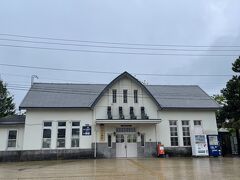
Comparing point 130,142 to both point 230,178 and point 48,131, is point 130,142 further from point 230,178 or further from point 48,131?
point 230,178

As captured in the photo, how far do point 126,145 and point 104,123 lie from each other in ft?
9.14

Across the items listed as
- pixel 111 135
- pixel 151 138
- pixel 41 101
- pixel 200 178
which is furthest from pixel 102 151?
pixel 200 178

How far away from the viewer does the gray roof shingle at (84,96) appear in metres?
20.6

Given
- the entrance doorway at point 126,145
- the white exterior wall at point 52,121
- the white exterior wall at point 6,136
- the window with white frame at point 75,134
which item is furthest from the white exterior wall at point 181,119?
the white exterior wall at point 6,136

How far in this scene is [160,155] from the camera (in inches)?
Answer: 794

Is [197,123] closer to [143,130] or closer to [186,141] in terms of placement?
[186,141]

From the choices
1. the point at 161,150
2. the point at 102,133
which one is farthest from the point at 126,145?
the point at 161,150

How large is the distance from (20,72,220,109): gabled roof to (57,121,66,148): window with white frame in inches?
63.2

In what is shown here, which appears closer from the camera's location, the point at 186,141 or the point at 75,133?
the point at 75,133

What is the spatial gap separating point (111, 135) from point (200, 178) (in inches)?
482

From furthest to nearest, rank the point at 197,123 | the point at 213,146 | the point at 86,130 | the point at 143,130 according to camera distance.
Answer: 1. the point at 197,123
2. the point at 143,130
3. the point at 213,146
4. the point at 86,130

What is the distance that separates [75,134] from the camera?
2027 centimetres

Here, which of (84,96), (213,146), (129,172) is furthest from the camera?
(84,96)

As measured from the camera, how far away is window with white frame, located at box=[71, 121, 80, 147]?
20062 millimetres
